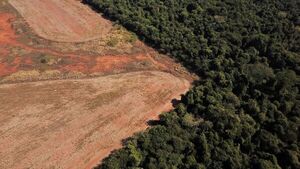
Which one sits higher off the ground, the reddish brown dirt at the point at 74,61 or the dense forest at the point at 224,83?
the dense forest at the point at 224,83

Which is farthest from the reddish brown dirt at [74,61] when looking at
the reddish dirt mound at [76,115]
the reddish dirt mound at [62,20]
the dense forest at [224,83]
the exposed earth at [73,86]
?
the reddish dirt mound at [62,20]

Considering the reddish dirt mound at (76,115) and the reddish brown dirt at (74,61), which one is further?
the reddish brown dirt at (74,61)

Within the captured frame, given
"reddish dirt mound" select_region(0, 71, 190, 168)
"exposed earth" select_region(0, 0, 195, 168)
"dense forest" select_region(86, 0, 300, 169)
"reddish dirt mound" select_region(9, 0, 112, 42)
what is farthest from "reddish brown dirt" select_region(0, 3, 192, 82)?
"reddish dirt mound" select_region(9, 0, 112, 42)

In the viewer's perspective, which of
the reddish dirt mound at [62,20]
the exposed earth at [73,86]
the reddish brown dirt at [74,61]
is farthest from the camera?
the reddish dirt mound at [62,20]

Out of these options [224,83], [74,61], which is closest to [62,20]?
[74,61]

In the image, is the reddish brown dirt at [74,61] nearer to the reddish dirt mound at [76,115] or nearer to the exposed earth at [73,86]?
the exposed earth at [73,86]

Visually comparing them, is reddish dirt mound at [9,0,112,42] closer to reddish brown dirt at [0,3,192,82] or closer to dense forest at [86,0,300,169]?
dense forest at [86,0,300,169]

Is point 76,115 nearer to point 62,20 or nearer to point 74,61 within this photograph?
point 74,61
